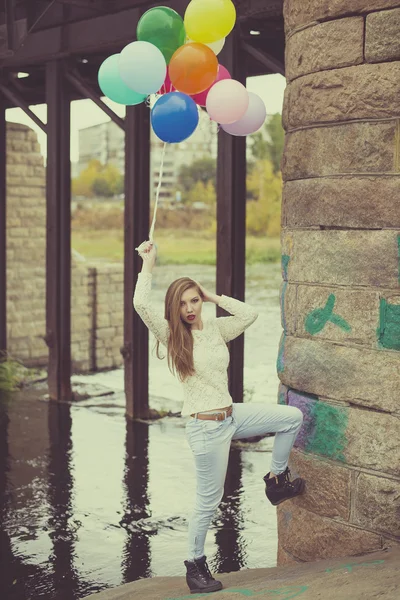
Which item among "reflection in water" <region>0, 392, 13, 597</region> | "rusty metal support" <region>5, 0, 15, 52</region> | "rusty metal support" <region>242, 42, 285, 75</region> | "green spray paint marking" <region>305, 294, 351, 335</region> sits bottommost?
"reflection in water" <region>0, 392, 13, 597</region>

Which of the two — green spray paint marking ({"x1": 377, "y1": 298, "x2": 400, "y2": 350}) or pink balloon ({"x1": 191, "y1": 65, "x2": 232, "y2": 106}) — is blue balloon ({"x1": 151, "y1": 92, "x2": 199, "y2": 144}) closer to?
pink balloon ({"x1": 191, "y1": 65, "x2": 232, "y2": 106})

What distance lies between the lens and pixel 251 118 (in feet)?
19.0

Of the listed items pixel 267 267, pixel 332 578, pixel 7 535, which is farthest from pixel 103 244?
pixel 332 578

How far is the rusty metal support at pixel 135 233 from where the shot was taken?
30.3 feet

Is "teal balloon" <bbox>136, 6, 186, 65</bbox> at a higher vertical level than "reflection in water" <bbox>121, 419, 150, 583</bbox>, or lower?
higher

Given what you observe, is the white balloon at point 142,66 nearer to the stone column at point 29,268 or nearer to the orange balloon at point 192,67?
the orange balloon at point 192,67

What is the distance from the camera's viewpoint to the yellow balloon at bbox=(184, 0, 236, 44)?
5.32 m

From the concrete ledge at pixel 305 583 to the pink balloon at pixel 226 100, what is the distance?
2.46 meters

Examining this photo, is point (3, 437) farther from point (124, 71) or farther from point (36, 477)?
point (124, 71)

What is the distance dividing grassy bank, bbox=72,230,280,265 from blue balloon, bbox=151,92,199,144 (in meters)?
28.1

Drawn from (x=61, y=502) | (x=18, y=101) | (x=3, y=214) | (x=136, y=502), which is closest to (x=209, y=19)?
(x=136, y=502)

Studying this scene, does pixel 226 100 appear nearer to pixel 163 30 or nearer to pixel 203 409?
pixel 163 30

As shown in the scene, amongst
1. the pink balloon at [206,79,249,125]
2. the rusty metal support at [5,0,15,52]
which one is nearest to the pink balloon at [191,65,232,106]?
the pink balloon at [206,79,249,125]

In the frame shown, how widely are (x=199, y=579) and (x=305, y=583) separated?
2.14 feet
